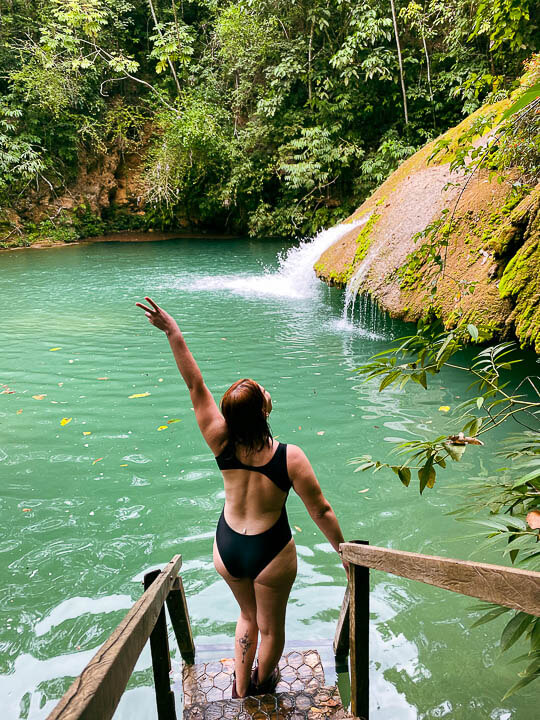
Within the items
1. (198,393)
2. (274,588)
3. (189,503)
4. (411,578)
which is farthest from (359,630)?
(189,503)

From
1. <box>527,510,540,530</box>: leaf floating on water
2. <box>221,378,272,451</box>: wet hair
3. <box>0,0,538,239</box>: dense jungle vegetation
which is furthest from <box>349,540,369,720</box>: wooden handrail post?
<box>0,0,538,239</box>: dense jungle vegetation

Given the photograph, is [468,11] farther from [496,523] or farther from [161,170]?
[496,523]

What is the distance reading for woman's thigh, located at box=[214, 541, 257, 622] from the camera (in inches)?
89.3

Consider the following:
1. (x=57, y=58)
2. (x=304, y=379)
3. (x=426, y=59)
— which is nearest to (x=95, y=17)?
(x=57, y=58)

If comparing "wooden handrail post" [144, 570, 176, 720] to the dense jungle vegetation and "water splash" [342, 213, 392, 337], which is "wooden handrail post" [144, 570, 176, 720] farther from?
the dense jungle vegetation

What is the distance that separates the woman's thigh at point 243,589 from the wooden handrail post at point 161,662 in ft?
0.98

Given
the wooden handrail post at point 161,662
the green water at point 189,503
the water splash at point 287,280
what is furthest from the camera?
the water splash at point 287,280

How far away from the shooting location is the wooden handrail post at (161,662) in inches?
79.7

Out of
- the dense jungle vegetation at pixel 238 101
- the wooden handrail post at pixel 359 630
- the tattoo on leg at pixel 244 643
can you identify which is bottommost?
the tattoo on leg at pixel 244 643

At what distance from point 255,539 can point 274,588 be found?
8.9 inches

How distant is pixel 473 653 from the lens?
282 centimetres

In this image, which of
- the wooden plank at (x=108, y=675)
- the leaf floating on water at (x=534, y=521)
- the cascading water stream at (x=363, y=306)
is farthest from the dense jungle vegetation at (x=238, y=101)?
the wooden plank at (x=108, y=675)

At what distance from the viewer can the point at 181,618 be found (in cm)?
253

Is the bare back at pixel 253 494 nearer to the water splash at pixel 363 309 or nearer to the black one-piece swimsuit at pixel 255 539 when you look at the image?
the black one-piece swimsuit at pixel 255 539
